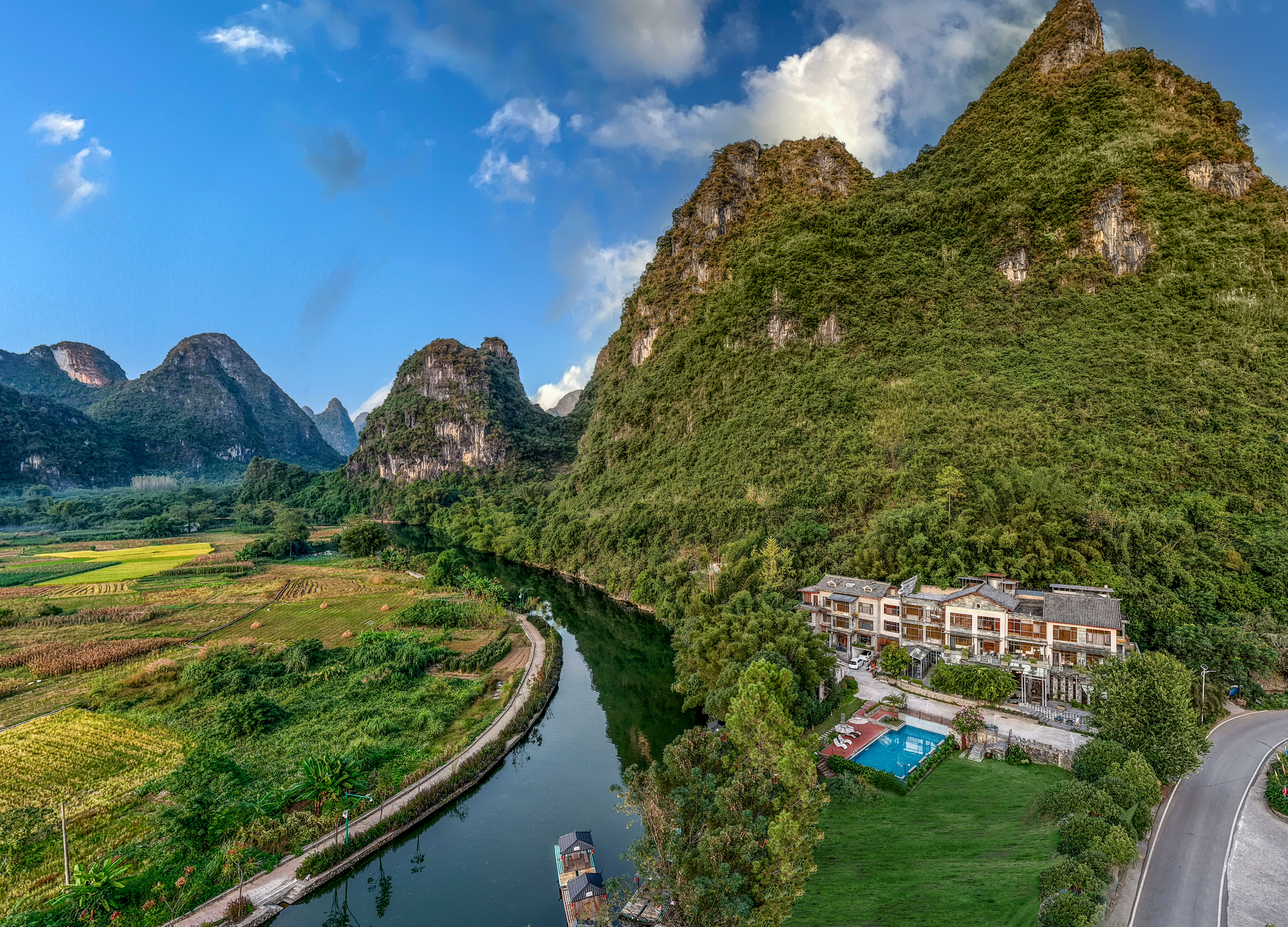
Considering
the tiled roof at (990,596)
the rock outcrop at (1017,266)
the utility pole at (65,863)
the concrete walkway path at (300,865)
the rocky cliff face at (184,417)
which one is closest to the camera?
the concrete walkway path at (300,865)

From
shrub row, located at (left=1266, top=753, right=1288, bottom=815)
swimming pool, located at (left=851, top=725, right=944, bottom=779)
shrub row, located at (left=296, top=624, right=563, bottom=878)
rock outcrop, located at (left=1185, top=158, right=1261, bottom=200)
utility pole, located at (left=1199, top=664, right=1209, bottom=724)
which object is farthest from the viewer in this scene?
rock outcrop, located at (left=1185, top=158, right=1261, bottom=200)

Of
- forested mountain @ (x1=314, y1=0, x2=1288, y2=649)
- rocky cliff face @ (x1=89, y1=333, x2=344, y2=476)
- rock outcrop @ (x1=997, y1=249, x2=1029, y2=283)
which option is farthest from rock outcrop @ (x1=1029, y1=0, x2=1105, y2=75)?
rocky cliff face @ (x1=89, y1=333, x2=344, y2=476)

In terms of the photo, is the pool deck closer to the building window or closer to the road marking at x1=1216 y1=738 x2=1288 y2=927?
the building window

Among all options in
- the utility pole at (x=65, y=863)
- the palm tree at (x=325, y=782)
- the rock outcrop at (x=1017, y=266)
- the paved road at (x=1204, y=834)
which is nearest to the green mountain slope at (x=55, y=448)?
the utility pole at (x=65, y=863)

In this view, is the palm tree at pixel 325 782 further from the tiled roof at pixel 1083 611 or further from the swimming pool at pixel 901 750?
the tiled roof at pixel 1083 611

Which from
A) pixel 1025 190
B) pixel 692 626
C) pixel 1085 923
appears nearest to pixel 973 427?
pixel 692 626

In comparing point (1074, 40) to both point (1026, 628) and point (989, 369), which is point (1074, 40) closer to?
point (989, 369)
